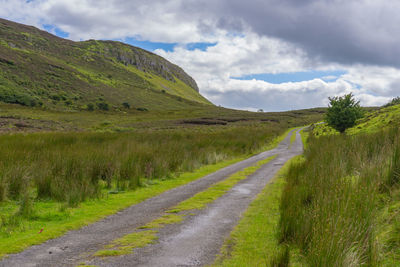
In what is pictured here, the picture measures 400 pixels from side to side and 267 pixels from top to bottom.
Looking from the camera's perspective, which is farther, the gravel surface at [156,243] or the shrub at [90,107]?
the shrub at [90,107]

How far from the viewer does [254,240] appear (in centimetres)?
586

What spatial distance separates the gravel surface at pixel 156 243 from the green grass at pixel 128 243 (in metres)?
0.16

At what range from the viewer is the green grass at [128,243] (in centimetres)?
502

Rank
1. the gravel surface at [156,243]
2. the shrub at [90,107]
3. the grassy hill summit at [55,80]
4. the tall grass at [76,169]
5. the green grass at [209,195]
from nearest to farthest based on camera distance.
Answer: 1. the gravel surface at [156,243]
2. the green grass at [209,195]
3. the tall grass at [76,169]
4. the grassy hill summit at [55,80]
5. the shrub at [90,107]

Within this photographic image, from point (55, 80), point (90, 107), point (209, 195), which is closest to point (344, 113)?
point (209, 195)

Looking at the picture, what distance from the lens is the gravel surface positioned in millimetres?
4758

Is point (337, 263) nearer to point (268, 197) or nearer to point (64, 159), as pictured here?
point (268, 197)

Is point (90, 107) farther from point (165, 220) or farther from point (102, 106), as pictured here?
point (165, 220)

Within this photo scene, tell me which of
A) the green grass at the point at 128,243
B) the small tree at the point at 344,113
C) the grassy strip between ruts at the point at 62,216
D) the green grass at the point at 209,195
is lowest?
the grassy strip between ruts at the point at 62,216

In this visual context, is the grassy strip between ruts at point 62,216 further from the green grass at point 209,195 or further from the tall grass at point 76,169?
the green grass at point 209,195

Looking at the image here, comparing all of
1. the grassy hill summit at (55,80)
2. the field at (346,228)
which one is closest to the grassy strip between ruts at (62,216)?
the field at (346,228)

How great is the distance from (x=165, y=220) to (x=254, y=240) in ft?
7.26

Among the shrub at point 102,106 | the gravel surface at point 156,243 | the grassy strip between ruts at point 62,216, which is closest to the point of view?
the gravel surface at point 156,243

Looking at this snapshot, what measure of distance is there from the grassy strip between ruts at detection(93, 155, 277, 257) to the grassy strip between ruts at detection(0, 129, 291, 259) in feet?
4.58
